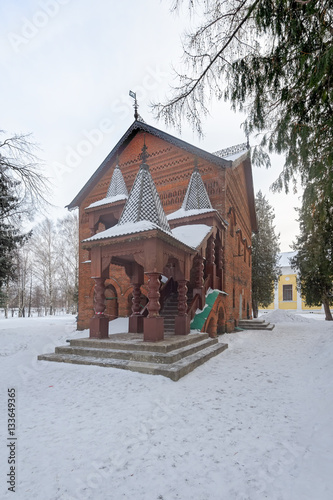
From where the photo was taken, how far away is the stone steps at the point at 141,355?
16.3ft

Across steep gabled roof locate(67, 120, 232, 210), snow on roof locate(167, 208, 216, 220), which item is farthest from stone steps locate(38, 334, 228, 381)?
steep gabled roof locate(67, 120, 232, 210)

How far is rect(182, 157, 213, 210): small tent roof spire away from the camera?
10617mm

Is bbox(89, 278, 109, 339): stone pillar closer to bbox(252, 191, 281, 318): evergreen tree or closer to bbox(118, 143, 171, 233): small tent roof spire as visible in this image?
bbox(118, 143, 171, 233): small tent roof spire

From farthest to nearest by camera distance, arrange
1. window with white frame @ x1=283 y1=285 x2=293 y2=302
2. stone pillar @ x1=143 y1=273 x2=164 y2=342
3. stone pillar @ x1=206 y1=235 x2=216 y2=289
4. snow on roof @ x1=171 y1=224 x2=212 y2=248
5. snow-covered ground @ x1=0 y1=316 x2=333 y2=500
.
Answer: window with white frame @ x1=283 y1=285 x2=293 y2=302 < stone pillar @ x1=206 y1=235 x2=216 y2=289 < snow on roof @ x1=171 y1=224 x2=212 y2=248 < stone pillar @ x1=143 y1=273 x2=164 y2=342 < snow-covered ground @ x1=0 y1=316 x2=333 y2=500

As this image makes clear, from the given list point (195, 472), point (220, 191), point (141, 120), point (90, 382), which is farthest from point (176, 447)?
point (141, 120)

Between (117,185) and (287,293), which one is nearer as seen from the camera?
(117,185)

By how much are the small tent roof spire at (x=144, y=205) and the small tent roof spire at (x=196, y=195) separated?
327 centimetres

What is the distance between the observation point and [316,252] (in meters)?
15.6

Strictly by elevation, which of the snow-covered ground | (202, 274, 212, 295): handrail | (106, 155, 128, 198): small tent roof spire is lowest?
the snow-covered ground

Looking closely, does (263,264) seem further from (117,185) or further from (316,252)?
(117,185)

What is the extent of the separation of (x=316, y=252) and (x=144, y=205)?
12046 mm

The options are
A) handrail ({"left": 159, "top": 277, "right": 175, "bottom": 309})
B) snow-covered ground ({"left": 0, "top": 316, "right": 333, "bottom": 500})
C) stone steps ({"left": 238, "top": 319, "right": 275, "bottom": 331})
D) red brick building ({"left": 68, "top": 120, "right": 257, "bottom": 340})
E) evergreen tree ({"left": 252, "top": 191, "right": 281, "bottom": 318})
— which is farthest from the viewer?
evergreen tree ({"left": 252, "top": 191, "right": 281, "bottom": 318})

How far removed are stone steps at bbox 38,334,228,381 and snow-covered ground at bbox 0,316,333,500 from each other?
0.19 metres

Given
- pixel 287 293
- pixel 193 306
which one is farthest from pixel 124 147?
→ pixel 287 293
